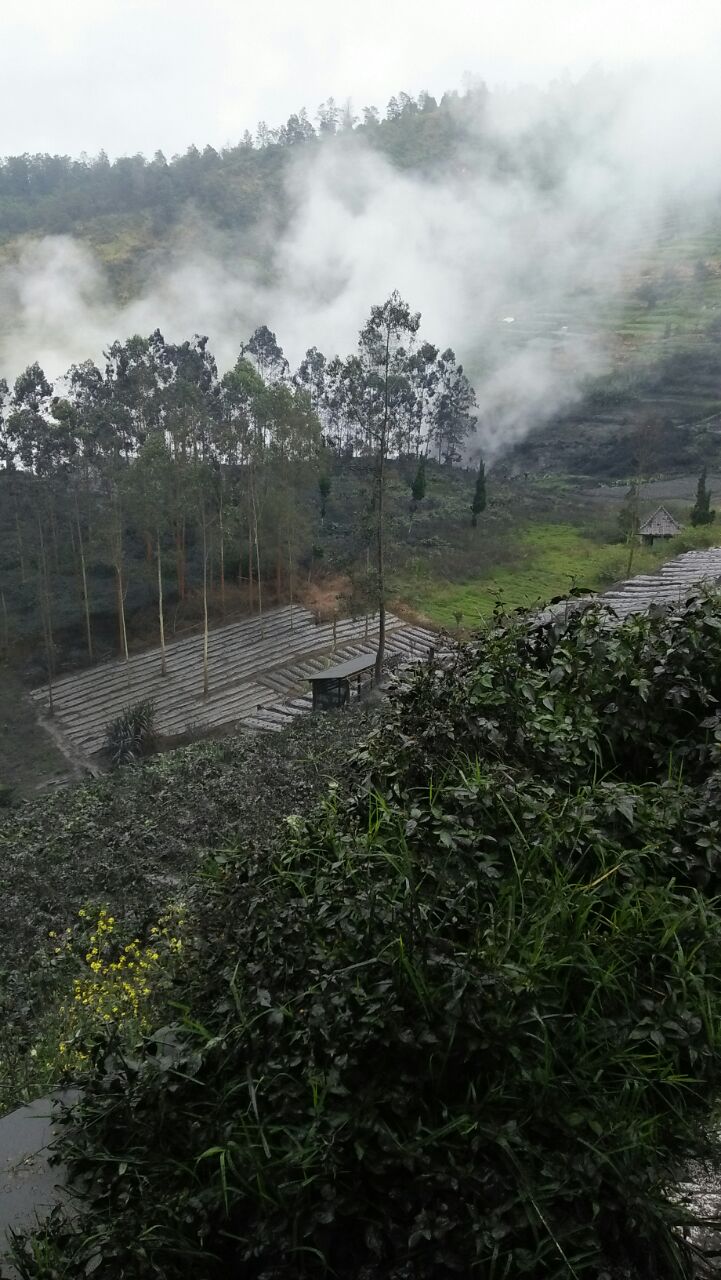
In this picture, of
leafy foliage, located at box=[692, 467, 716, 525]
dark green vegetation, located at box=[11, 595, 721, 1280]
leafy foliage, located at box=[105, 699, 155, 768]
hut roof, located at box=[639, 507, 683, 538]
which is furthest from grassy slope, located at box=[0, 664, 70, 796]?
leafy foliage, located at box=[692, 467, 716, 525]

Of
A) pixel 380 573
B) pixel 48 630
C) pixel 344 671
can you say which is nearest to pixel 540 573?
pixel 380 573

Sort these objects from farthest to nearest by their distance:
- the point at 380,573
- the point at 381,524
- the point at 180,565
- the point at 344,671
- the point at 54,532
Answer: the point at 54,532 < the point at 180,565 < the point at 381,524 < the point at 380,573 < the point at 344,671

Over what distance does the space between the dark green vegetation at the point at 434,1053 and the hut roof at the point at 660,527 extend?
28593 mm

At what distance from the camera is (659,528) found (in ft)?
99.0

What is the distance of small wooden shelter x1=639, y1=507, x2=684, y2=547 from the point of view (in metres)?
29.7

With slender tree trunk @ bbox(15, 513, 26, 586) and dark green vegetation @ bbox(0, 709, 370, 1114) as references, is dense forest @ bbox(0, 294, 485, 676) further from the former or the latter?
dark green vegetation @ bbox(0, 709, 370, 1114)

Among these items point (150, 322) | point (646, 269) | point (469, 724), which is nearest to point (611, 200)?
point (646, 269)

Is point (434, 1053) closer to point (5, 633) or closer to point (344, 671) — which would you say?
point (344, 671)

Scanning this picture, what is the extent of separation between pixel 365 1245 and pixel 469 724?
1.55 meters

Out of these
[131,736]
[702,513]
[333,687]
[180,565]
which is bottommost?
[131,736]

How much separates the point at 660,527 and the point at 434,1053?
3040 centimetres

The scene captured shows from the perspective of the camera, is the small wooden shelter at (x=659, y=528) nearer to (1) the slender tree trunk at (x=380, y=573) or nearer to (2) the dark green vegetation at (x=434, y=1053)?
(1) the slender tree trunk at (x=380, y=573)

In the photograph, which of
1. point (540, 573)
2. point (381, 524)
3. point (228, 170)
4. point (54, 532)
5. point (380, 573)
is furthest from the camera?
point (228, 170)

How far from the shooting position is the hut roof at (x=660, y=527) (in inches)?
1171
